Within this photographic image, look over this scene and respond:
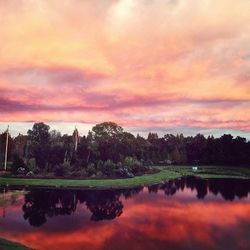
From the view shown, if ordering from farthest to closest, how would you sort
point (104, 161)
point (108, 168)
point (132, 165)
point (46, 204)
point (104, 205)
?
point (132, 165) < point (104, 161) < point (108, 168) < point (104, 205) < point (46, 204)

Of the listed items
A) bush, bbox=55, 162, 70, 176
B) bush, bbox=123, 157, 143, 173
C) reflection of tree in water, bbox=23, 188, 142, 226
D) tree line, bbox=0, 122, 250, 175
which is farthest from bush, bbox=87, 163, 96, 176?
reflection of tree in water, bbox=23, 188, 142, 226

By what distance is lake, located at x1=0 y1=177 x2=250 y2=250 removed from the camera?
26.2m

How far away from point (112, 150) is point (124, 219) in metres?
43.7

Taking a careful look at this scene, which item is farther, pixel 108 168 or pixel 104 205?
pixel 108 168

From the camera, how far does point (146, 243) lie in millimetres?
25828

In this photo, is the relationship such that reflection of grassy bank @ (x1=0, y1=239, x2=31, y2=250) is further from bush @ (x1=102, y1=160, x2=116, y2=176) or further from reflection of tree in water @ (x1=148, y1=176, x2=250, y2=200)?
bush @ (x1=102, y1=160, x2=116, y2=176)

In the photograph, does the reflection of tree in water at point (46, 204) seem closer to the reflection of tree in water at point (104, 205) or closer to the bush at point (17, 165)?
the reflection of tree in water at point (104, 205)

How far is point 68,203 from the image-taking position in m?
42.4

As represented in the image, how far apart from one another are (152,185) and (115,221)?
3216 centimetres

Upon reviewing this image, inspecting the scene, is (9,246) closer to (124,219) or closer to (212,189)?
(124,219)

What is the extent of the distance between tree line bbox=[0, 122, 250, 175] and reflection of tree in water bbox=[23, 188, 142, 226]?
48.2ft

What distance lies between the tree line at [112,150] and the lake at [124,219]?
17.5 metres

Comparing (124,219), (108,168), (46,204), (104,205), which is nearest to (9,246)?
(124,219)

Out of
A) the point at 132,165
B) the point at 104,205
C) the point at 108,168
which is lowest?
the point at 104,205
